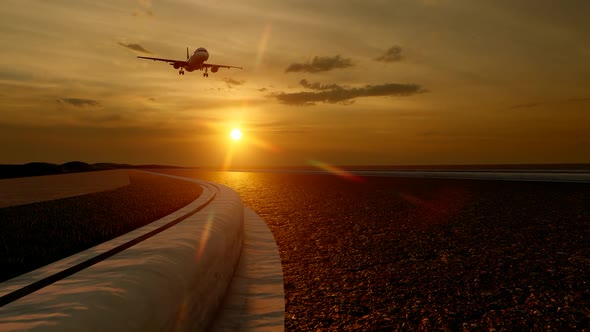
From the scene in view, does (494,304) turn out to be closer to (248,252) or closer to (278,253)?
(278,253)

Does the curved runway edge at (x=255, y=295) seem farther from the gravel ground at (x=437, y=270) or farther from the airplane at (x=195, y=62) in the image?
the airplane at (x=195, y=62)

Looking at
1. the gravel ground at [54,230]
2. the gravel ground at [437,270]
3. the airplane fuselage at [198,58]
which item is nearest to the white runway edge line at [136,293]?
the gravel ground at [437,270]

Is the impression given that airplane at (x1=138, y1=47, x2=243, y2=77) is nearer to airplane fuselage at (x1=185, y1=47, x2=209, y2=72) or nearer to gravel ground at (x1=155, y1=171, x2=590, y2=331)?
airplane fuselage at (x1=185, y1=47, x2=209, y2=72)

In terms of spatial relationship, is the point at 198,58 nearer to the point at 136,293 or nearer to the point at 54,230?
the point at 54,230

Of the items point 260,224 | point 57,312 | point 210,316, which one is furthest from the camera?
point 260,224

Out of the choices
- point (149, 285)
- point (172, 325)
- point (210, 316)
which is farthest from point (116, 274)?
point (210, 316)

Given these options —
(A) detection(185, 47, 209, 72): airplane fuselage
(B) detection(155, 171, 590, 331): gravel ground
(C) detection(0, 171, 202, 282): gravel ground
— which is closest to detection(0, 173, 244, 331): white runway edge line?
(B) detection(155, 171, 590, 331): gravel ground
